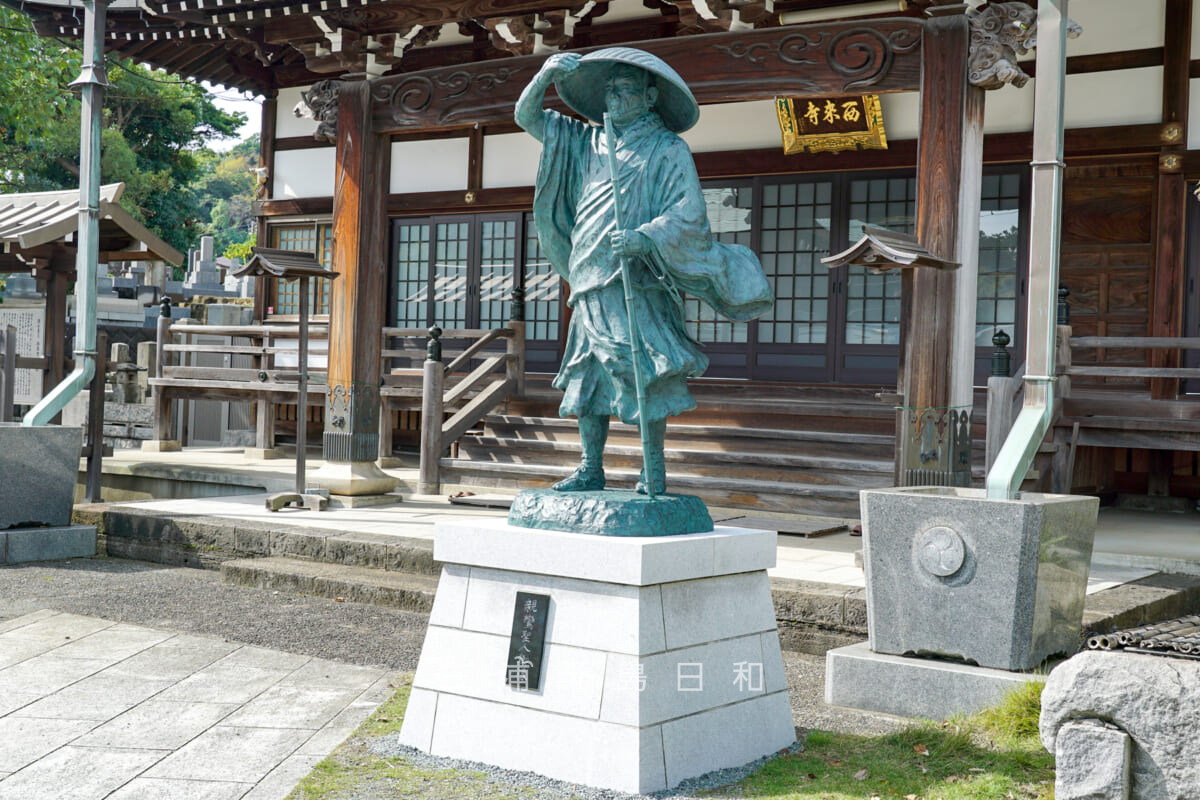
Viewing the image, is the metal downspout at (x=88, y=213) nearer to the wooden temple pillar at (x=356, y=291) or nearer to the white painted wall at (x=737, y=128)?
the wooden temple pillar at (x=356, y=291)

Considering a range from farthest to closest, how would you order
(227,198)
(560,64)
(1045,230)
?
(227,198) → (1045,230) → (560,64)

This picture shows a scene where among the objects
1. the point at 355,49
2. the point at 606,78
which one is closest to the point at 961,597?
the point at 606,78

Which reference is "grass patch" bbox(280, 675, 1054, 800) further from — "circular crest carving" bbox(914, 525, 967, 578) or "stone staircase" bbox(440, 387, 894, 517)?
"stone staircase" bbox(440, 387, 894, 517)

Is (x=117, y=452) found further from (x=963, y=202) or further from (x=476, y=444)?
(x=963, y=202)

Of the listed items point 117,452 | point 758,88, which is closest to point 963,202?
point 758,88

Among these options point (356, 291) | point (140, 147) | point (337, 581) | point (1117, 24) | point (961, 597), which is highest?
point (140, 147)

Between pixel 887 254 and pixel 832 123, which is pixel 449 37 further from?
pixel 887 254

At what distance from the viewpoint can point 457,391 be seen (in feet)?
38.7

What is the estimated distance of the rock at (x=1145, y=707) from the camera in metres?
3.50

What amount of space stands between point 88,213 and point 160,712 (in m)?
6.12

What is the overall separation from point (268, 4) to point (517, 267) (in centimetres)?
472

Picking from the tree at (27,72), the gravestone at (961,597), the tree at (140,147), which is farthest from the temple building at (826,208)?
the tree at (140,147)

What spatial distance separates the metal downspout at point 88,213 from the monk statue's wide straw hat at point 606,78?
6328 millimetres

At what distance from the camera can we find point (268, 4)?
998 centimetres
